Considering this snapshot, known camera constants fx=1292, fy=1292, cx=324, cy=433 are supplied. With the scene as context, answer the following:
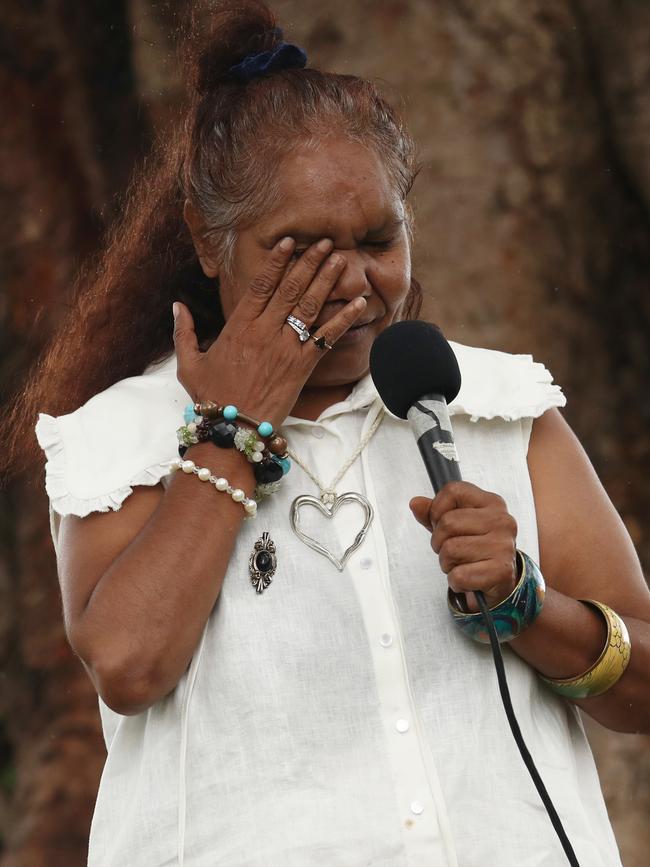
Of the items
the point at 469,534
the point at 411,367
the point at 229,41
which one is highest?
the point at 229,41

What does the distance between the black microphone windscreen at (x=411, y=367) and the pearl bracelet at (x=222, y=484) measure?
29 cm

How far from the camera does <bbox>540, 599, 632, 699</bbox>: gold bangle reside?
1989 mm

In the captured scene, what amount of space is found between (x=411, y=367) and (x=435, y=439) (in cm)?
13

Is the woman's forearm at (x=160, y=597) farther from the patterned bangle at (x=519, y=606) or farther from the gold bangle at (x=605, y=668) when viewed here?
the gold bangle at (x=605, y=668)

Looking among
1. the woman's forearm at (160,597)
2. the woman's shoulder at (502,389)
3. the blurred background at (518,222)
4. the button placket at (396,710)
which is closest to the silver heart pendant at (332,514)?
the button placket at (396,710)

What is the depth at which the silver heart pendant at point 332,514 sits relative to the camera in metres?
2.05

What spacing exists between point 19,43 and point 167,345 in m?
2.54

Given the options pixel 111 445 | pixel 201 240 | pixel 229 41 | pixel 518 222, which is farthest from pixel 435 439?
pixel 518 222

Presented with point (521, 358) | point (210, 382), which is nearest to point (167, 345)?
point (210, 382)

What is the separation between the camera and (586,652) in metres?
1.98

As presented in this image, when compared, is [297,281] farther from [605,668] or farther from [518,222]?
[518,222]

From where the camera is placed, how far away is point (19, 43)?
4.59 m

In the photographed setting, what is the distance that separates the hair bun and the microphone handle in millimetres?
Answer: 933

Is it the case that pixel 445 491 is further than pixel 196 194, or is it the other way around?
pixel 196 194
